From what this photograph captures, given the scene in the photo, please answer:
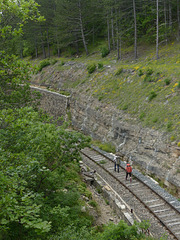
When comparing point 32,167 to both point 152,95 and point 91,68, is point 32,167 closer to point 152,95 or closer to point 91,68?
point 152,95

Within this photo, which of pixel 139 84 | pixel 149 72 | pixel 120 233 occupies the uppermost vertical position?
pixel 149 72

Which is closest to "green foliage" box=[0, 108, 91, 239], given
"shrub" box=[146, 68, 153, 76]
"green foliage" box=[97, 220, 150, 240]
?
"green foliage" box=[97, 220, 150, 240]

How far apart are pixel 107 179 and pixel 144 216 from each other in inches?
195

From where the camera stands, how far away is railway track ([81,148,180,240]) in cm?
1128

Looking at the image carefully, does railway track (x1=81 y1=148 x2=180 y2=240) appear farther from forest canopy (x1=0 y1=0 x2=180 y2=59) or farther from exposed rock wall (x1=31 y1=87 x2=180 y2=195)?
forest canopy (x1=0 y1=0 x2=180 y2=59)

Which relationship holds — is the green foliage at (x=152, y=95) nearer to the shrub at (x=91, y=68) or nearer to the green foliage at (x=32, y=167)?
the green foliage at (x=32, y=167)

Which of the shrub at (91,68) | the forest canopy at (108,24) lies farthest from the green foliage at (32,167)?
the shrub at (91,68)

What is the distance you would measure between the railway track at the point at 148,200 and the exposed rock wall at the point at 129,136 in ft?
3.58

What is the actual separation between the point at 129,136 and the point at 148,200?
7.38 metres

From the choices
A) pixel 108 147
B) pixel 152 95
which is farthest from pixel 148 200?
pixel 152 95

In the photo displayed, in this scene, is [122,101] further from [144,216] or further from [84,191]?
[144,216]

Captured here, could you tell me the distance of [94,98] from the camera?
28.4 meters

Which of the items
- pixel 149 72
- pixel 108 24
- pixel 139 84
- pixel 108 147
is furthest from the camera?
pixel 108 24

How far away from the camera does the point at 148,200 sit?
13.6 meters
